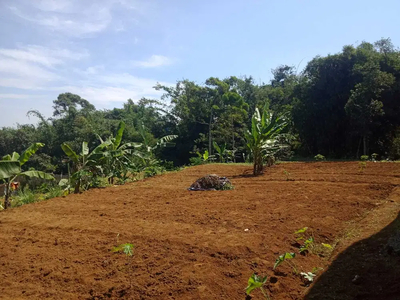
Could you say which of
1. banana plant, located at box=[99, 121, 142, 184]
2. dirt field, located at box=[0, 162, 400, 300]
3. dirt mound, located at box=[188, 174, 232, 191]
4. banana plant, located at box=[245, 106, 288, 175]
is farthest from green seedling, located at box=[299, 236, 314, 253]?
banana plant, located at box=[99, 121, 142, 184]

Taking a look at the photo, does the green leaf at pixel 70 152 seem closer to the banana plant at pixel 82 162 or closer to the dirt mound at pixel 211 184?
the banana plant at pixel 82 162

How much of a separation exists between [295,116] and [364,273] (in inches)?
651

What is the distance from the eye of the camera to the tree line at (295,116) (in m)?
14.9

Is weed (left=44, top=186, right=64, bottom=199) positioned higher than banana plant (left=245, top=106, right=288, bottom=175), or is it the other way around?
banana plant (left=245, top=106, right=288, bottom=175)

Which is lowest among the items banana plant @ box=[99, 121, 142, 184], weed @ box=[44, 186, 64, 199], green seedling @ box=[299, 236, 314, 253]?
weed @ box=[44, 186, 64, 199]

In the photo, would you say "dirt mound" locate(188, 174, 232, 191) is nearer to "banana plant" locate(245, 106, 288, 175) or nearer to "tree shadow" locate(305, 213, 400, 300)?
"banana plant" locate(245, 106, 288, 175)

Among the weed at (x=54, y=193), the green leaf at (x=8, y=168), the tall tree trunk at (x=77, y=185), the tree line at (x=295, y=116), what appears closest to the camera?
the green leaf at (x=8, y=168)

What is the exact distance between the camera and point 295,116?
18.8 meters

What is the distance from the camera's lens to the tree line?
14.9 meters

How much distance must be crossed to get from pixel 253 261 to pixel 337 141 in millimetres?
16506

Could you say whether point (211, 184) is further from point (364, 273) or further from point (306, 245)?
point (364, 273)

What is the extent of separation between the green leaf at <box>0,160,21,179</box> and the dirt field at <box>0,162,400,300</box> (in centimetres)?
95

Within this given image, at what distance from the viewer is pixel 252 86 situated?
25375 millimetres

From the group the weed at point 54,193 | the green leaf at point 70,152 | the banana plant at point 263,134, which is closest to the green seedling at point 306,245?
the banana plant at point 263,134
